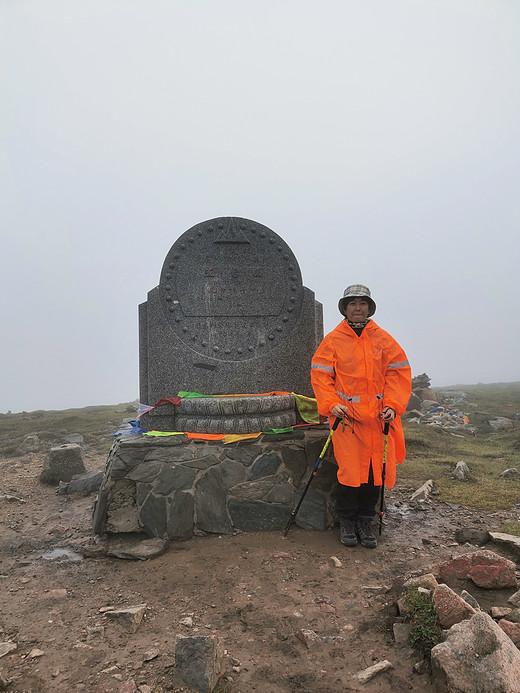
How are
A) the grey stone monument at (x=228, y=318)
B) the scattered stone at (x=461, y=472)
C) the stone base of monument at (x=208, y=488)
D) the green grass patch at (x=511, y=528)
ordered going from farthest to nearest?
1. the scattered stone at (x=461, y=472)
2. the grey stone monument at (x=228, y=318)
3. the stone base of monument at (x=208, y=488)
4. the green grass patch at (x=511, y=528)

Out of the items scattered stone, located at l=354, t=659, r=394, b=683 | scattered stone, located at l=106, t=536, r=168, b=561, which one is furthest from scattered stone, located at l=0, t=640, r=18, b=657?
scattered stone, located at l=354, t=659, r=394, b=683

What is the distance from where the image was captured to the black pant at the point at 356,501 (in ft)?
14.0

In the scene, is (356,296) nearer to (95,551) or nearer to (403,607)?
(403,607)

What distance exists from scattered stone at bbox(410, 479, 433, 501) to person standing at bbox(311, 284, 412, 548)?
157cm

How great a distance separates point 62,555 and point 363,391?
320 centimetres

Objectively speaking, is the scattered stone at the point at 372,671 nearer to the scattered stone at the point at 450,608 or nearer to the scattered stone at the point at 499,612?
the scattered stone at the point at 450,608

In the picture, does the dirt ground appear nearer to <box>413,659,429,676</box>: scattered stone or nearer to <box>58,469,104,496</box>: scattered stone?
<box>413,659,429,676</box>: scattered stone

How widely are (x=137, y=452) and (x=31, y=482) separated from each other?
3766 millimetres

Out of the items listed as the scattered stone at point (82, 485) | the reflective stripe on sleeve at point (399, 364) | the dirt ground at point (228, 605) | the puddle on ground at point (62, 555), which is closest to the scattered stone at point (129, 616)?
the dirt ground at point (228, 605)

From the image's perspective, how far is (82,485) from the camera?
662 centimetres

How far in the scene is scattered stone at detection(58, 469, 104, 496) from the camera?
21.5ft

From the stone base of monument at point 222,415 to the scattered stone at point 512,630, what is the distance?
8.92 feet

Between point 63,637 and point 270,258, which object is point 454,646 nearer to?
point 63,637

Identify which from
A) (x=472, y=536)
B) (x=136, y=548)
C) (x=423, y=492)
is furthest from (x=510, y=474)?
(x=136, y=548)
